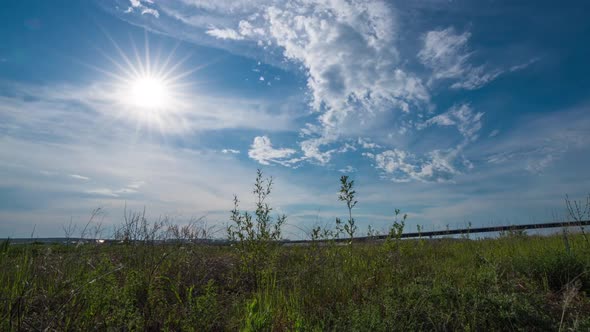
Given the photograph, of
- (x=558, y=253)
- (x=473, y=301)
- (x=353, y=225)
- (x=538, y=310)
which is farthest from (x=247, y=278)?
(x=558, y=253)

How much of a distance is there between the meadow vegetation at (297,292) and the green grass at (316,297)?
0.02 meters

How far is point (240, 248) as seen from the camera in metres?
6.38

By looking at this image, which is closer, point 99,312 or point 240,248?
point 99,312

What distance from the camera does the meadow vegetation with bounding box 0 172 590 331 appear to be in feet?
11.2

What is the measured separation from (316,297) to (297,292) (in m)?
0.29

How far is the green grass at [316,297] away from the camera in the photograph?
3.40 metres

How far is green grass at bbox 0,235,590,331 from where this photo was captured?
3.40 meters

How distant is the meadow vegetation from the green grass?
0.7 inches

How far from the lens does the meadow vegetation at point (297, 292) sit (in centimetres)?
341

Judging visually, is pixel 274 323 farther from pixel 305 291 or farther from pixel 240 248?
pixel 240 248

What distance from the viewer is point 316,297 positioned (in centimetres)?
466

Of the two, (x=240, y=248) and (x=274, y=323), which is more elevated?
(x=240, y=248)

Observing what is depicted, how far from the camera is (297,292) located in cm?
480

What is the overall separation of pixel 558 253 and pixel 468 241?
516cm
